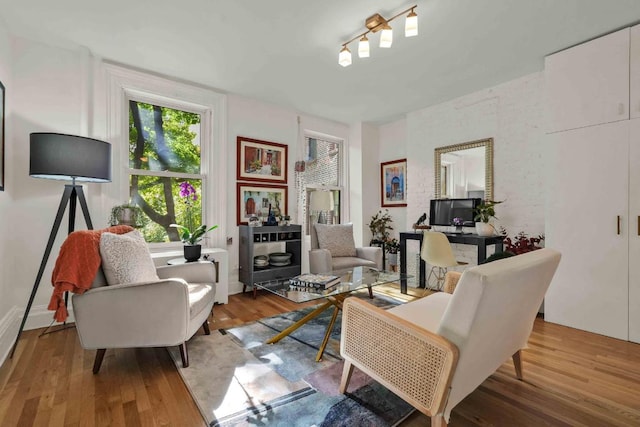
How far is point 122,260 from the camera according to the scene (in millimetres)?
1949

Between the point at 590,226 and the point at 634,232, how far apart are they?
0.27 m

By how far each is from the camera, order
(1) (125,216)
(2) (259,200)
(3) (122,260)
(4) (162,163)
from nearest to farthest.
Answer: (3) (122,260)
(1) (125,216)
(4) (162,163)
(2) (259,200)

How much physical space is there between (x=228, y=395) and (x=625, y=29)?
13.2 ft

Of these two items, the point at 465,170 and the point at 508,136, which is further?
the point at 465,170

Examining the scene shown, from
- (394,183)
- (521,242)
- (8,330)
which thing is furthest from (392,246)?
(8,330)

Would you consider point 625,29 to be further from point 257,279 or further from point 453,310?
point 257,279

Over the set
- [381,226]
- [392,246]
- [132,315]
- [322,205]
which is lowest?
[132,315]

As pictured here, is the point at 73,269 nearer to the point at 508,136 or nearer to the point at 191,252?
the point at 191,252

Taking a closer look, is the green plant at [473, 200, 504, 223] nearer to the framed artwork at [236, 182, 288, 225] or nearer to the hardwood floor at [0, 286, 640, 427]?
the hardwood floor at [0, 286, 640, 427]

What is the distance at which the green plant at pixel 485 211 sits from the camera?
11.1 feet

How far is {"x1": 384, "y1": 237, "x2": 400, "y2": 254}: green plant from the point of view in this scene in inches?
185

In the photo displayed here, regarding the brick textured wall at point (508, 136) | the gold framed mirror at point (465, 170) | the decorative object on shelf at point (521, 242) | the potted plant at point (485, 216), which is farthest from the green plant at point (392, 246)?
the decorative object on shelf at point (521, 242)

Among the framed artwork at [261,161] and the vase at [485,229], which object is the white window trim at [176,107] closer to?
the framed artwork at [261,161]

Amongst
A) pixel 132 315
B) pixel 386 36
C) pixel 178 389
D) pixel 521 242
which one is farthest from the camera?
pixel 521 242
